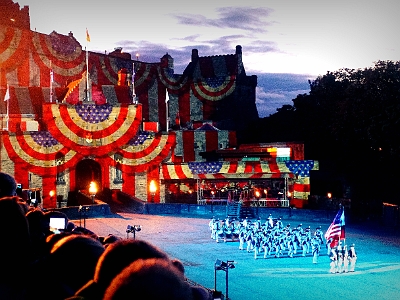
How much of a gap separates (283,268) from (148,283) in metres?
19.7

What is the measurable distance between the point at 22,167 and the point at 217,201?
1619 centimetres

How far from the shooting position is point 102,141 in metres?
43.9

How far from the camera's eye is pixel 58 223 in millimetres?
8258

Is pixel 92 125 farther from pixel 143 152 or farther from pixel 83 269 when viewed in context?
pixel 83 269

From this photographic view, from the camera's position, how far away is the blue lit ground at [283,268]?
57.0ft

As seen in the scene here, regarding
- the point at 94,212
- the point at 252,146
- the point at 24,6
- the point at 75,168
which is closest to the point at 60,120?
the point at 75,168

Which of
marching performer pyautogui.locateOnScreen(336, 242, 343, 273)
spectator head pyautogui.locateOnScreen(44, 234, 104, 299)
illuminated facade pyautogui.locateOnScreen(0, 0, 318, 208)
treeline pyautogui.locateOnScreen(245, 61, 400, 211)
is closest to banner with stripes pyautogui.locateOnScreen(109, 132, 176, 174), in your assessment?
illuminated facade pyautogui.locateOnScreen(0, 0, 318, 208)

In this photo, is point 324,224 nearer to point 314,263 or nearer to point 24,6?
point 314,263

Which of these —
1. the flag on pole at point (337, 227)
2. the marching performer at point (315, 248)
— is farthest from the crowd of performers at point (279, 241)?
the flag on pole at point (337, 227)

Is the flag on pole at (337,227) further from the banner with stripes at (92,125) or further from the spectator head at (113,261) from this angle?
the banner with stripes at (92,125)

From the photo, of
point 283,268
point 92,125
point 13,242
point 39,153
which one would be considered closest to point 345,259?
point 283,268

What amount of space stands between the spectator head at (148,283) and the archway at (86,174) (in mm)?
43948

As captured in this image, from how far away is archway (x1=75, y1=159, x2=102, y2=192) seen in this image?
45.7 m

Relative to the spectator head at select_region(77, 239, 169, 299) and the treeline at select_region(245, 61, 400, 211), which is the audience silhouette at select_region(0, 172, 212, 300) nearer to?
the spectator head at select_region(77, 239, 169, 299)
